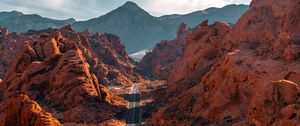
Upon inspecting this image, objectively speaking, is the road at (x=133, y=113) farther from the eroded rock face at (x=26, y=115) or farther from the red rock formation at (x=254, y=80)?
the eroded rock face at (x=26, y=115)

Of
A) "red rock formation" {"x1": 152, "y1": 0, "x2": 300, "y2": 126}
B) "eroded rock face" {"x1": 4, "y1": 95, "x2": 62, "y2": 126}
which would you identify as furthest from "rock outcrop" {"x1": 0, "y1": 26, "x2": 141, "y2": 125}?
"eroded rock face" {"x1": 4, "y1": 95, "x2": 62, "y2": 126}

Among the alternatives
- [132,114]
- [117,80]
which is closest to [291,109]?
[132,114]

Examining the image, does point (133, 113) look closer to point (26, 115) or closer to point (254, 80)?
point (254, 80)

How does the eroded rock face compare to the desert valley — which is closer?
the eroded rock face

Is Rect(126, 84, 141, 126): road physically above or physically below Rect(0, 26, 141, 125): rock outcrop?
below

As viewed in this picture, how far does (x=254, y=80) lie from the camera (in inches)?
2202

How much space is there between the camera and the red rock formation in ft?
109

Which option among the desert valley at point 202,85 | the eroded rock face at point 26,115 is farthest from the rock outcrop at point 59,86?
the eroded rock face at point 26,115

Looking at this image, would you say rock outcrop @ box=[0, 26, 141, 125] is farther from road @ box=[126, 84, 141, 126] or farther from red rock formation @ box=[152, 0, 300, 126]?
red rock formation @ box=[152, 0, 300, 126]

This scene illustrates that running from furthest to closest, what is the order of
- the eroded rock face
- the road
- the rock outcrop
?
the rock outcrop, the road, the eroded rock face

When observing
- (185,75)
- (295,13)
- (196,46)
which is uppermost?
(295,13)

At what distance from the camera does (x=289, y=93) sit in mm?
32938

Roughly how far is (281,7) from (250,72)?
33.5 meters

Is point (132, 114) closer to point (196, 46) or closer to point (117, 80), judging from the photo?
point (196, 46)
